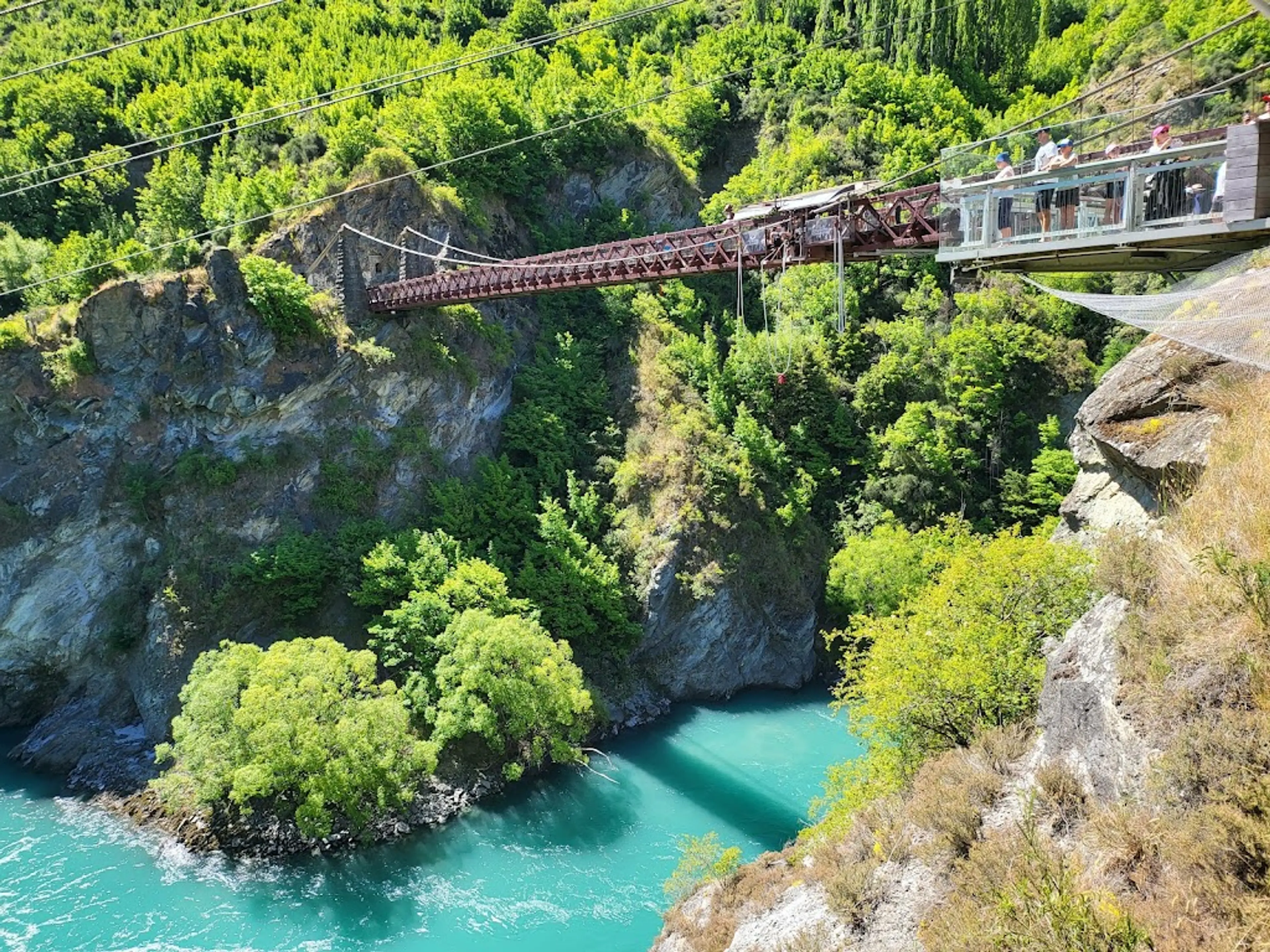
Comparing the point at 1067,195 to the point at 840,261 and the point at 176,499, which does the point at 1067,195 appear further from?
the point at 176,499

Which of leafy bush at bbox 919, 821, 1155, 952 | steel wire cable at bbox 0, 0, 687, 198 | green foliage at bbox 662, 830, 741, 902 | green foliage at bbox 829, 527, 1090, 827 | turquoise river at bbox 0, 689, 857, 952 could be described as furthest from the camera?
steel wire cable at bbox 0, 0, 687, 198

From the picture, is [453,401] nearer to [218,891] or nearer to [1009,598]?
[218,891]

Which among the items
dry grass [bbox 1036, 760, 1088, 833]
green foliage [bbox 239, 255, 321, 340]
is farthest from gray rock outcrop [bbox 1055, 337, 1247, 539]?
green foliage [bbox 239, 255, 321, 340]

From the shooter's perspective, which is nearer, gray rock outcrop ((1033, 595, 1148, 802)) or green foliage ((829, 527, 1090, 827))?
gray rock outcrop ((1033, 595, 1148, 802))

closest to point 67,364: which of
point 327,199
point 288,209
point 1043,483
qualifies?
point 288,209

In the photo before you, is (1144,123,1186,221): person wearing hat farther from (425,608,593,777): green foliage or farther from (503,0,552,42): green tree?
(503,0,552,42): green tree

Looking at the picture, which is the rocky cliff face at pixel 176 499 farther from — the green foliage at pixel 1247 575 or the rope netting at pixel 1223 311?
the green foliage at pixel 1247 575
